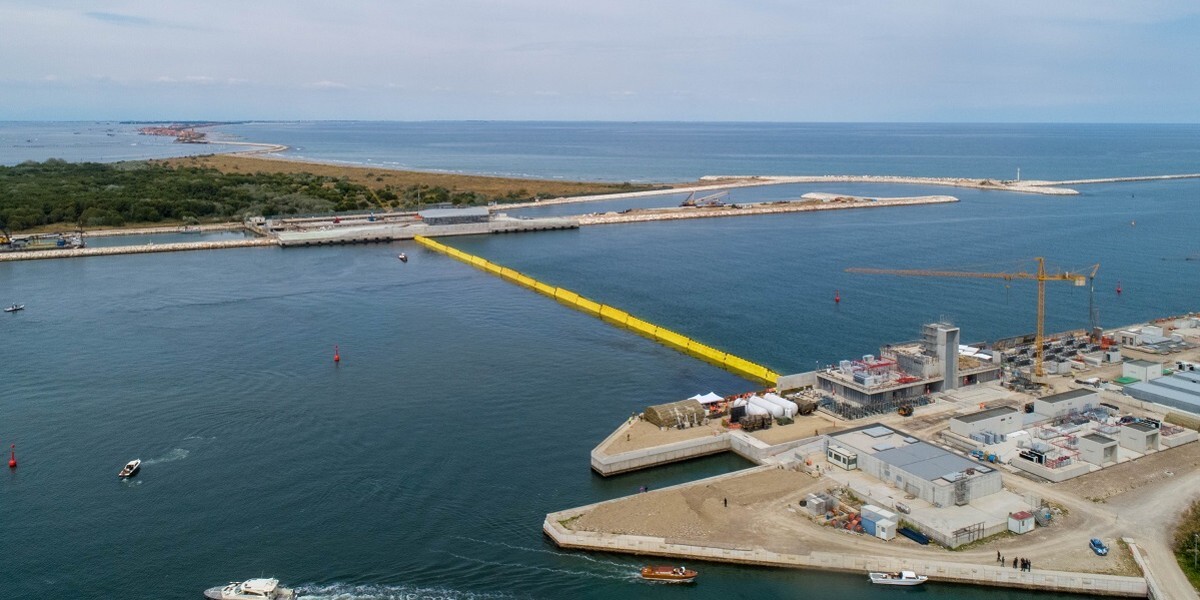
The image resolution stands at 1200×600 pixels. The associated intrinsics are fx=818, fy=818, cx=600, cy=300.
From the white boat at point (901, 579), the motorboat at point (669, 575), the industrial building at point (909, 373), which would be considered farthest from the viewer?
the industrial building at point (909, 373)

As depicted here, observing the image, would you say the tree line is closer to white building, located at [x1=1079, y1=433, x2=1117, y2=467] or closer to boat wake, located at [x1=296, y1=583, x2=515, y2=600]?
boat wake, located at [x1=296, y1=583, x2=515, y2=600]

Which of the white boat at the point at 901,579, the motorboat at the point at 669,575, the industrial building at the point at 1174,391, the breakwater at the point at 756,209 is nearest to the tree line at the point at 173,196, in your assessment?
the breakwater at the point at 756,209

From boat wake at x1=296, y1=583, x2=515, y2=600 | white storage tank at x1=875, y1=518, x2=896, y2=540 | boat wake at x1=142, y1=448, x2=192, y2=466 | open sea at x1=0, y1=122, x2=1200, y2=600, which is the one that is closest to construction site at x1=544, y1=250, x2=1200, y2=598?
white storage tank at x1=875, y1=518, x2=896, y2=540

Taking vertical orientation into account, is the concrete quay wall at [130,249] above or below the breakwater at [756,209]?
→ below

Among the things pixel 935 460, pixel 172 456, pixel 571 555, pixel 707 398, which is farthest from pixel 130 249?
pixel 935 460

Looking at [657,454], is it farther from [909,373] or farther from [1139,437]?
[1139,437]

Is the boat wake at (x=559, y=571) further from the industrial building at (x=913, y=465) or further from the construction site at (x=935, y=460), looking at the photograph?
the industrial building at (x=913, y=465)

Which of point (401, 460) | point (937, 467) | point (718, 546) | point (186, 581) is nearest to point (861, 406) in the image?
point (937, 467)

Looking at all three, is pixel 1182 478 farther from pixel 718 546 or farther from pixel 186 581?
pixel 186 581
